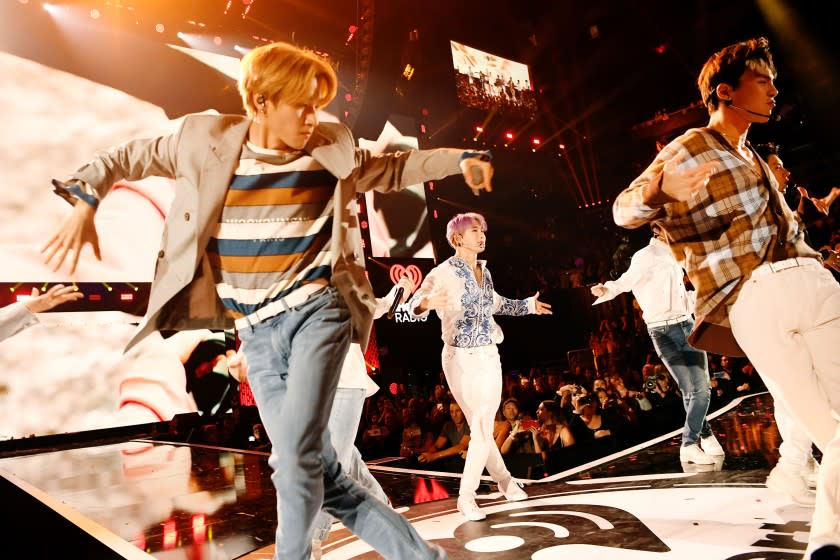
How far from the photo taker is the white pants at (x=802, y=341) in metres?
1.81

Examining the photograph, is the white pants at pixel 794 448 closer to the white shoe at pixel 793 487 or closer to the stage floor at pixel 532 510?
the white shoe at pixel 793 487

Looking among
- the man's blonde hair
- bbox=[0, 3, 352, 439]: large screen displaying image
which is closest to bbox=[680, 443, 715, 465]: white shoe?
the man's blonde hair

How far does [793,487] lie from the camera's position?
2.70 metres

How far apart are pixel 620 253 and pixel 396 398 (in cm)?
736

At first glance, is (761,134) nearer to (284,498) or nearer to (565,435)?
(565,435)

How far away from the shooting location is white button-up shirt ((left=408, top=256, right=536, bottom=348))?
11.9 ft

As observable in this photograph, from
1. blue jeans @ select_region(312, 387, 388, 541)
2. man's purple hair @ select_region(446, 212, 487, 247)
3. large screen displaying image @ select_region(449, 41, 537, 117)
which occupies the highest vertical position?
large screen displaying image @ select_region(449, 41, 537, 117)

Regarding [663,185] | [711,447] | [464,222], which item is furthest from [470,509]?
[663,185]

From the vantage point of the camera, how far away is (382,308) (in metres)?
3.52

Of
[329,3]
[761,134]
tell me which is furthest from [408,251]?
[761,134]

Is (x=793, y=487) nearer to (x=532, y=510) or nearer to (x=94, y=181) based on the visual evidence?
(x=532, y=510)

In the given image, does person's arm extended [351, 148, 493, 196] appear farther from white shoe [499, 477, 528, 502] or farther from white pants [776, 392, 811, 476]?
white shoe [499, 477, 528, 502]

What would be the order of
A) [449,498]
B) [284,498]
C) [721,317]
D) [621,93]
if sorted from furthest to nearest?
[621,93]
[449,498]
[721,317]
[284,498]

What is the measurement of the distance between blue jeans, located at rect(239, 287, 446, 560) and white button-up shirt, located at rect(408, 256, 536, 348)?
1.73m
